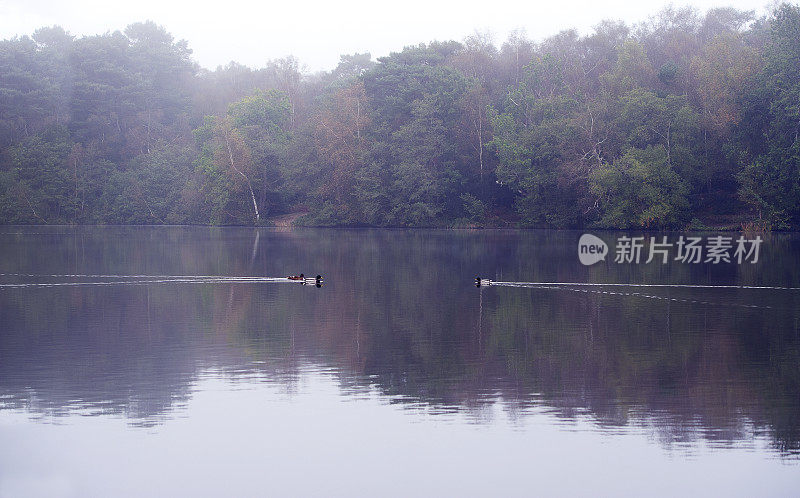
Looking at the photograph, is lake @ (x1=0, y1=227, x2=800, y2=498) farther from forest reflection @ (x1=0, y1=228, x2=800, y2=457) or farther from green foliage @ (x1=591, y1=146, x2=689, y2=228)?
green foliage @ (x1=591, y1=146, x2=689, y2=228)

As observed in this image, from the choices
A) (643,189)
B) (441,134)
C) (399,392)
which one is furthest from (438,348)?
(441,134)

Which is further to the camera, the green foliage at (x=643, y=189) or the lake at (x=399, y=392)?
the green foliage at (x=643, y=189)

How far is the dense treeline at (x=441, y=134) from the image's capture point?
5462 centimetres

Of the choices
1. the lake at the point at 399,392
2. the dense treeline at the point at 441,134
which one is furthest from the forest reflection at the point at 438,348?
the dense treeline at the point at 441,134

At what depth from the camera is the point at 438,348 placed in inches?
529

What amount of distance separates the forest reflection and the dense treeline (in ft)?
99.5

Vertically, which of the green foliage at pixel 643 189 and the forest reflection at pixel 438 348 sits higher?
the green foliage at pixel 643 189

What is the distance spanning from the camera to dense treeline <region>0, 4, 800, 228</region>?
179 ft

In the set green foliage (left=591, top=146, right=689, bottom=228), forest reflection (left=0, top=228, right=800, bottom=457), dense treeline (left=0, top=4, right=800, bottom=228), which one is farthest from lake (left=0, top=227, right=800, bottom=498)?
dense treeline (left=0, top=4, right=800, bottom=228)

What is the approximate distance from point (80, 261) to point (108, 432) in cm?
2463

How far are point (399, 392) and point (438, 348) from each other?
2.91 meters

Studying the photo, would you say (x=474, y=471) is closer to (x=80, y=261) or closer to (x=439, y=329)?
(x=439, y=329)

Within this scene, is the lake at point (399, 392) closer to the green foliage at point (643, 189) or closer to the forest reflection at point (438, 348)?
the forest reflection at point (438, 348)

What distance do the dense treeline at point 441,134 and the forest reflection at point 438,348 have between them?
30325mm
